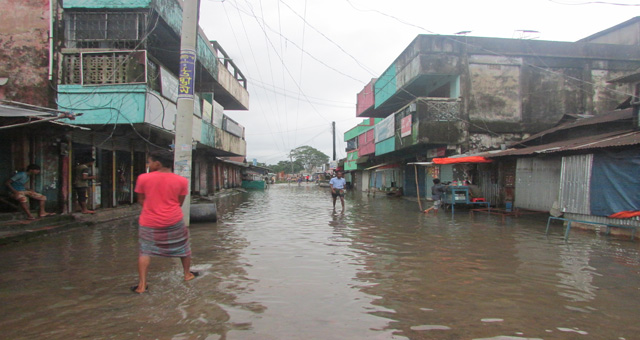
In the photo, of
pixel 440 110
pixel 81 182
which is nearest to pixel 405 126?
pixel 440 110

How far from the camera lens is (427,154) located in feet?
66.2

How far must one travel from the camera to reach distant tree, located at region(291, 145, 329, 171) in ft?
301

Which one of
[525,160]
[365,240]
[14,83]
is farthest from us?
[525,160]

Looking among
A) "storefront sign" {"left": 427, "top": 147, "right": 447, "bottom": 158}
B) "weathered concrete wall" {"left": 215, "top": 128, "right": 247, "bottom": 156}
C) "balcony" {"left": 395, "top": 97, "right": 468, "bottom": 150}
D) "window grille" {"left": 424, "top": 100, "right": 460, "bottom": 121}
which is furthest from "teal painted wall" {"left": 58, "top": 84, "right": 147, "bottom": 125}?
"storefront sign" {"left": 427, "top": 147, "right": 447, "bottom": 158}

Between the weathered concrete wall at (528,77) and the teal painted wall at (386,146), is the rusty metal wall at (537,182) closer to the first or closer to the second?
the weathered concrete wall at (528,77)

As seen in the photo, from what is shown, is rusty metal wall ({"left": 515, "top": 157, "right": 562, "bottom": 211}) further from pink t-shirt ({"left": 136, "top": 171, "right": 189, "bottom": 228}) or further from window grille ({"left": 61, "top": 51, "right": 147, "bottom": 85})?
window grille ({"left": 61, "top": 51, "right": 147, "bottom": 85})

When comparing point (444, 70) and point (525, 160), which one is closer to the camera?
point (525, 160)

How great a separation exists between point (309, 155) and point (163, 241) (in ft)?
288

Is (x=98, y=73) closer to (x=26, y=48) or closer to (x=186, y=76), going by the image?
(x=26, y=48)

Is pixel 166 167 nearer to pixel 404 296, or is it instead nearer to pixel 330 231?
pixel 404 296

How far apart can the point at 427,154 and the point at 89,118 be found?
16.0 m

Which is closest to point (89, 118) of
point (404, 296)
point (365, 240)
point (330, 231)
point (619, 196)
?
point (330, 231)

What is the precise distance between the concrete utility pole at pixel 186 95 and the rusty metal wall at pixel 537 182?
11175 millimetres

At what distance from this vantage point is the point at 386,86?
897 inches
